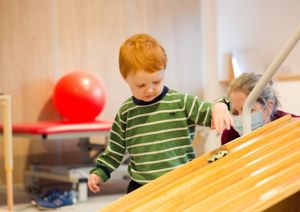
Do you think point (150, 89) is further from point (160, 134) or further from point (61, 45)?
point (61, 45)

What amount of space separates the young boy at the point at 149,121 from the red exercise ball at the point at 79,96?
1896 mm

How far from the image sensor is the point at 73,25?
4.06m

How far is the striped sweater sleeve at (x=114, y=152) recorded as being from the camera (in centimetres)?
159

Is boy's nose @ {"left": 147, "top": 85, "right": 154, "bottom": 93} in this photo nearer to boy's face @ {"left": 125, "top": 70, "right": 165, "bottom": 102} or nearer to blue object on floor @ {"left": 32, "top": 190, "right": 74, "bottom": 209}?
boy's face @ {"left": 125, "top": 70, "right": 165, "bottom": 102}

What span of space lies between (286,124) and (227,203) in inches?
19.8

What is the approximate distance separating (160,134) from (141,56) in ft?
0.85

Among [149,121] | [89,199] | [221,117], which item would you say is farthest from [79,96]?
[221,117]

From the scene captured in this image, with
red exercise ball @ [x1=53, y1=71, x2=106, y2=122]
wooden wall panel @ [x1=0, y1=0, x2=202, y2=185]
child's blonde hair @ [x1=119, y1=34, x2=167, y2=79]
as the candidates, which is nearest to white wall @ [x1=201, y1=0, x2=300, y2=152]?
wooden wall panel @ [x1=0, y1=0, x2=202, y2=185]

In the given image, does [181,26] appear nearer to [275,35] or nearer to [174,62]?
[174,62]

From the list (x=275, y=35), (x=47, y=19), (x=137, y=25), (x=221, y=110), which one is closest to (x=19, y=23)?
(x=47, y=19)

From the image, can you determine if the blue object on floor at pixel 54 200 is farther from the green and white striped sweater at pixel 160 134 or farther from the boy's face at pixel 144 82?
the boy's face at pixel 144 82

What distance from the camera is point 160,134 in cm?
152

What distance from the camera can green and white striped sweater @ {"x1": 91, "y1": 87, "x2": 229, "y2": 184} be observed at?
4.93 feet

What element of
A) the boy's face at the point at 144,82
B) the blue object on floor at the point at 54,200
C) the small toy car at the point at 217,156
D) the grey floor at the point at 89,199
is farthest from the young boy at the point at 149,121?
the blue object on floor at the point at 54,200
